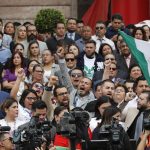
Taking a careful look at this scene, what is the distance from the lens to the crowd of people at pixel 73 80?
1730cm

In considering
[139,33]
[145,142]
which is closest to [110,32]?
[139,33]

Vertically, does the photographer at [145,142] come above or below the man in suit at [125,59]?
below

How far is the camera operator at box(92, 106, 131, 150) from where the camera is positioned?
15.1 meters

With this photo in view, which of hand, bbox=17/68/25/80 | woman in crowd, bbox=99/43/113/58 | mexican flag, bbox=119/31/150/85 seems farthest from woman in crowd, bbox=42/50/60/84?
mexican flag, bbox=119/31/150/85

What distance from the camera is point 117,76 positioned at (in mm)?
21375

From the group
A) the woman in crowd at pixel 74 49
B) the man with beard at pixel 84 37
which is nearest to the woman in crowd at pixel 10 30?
the man with beard at pixel 84 37

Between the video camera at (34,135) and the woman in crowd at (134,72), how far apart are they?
482cm

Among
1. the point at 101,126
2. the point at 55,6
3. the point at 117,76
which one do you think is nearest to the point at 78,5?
the point at 55,6

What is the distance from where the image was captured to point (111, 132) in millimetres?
15180

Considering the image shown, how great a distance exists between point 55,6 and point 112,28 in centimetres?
413

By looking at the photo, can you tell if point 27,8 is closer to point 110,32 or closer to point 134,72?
point 110,32

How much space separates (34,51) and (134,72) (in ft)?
7.80

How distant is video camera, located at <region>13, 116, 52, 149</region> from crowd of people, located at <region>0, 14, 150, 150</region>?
0.74 ft

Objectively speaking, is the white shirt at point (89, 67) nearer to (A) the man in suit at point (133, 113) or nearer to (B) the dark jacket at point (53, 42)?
(B) the dark jacket at point (53, 42)
